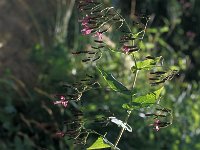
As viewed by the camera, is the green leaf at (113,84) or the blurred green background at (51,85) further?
the blurred green background at (51,85)

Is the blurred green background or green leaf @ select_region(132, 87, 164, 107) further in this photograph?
the blurred green background

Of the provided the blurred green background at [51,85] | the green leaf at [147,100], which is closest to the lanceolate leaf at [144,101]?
the green leaf at [147,100]

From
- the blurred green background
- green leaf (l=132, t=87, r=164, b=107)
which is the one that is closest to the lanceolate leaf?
green leaf (l=132, t=87, r=164, b=107)

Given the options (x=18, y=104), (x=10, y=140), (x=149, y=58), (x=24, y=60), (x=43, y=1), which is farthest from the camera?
(x=43, y=1)

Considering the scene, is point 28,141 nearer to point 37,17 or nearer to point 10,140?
point 10,140

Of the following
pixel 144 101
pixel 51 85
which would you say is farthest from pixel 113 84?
pixel 51 85

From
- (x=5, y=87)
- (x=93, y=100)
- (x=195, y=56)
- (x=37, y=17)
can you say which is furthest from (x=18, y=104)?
(x=195, y=56)

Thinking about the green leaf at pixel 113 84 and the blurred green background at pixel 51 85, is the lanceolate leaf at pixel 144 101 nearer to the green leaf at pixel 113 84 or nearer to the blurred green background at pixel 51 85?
the green leaf at pixel 113 84

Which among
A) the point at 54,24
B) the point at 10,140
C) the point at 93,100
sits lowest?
the point at 10,140

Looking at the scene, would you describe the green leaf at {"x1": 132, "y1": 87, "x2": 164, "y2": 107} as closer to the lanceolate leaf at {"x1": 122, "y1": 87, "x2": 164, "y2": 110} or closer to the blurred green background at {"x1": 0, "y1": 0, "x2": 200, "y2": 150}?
the lanceolate leaf at {"x1": 122, "y1": 87, "x2": 164, "y2": 110}

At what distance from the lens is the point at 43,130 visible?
14.7 ft

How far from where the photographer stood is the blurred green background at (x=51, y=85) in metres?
4.29

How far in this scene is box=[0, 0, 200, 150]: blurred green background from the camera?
4289 millimetres

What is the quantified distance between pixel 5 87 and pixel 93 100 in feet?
2.82
